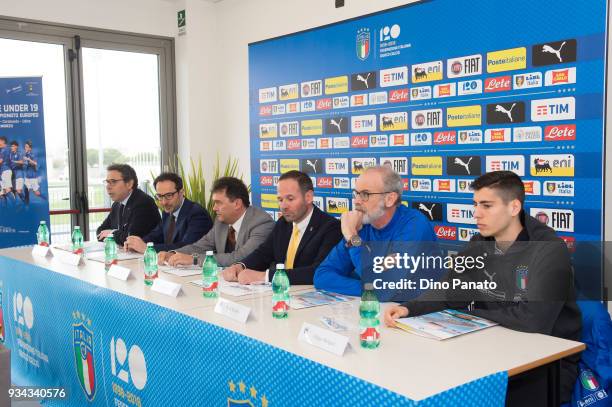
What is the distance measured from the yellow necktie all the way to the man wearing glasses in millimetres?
428

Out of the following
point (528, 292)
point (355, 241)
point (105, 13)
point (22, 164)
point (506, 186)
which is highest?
point (105, 13)

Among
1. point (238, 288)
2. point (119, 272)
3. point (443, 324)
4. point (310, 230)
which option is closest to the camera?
point (443, 324)

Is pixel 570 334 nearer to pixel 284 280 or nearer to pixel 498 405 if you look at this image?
pixel 498 405

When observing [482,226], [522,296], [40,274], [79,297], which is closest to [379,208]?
[482,226]

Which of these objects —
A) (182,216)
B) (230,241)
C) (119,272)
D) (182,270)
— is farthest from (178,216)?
(119,272)

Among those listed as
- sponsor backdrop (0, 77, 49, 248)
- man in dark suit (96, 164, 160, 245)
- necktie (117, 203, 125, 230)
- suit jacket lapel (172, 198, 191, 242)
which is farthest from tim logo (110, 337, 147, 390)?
sponsor backdrop (0, 77, 49, 248)

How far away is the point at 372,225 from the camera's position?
9.28 feet

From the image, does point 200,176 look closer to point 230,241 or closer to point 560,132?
point 230,241

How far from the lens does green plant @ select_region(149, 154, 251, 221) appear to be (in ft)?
18.8

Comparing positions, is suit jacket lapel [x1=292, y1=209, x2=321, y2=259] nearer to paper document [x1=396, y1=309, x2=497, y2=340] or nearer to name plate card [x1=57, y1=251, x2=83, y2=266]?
paper document [x1=396, y1=309, x2=497, y2=340]

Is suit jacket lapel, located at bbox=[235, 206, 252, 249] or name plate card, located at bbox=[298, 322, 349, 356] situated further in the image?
suit jacket lapel, located at bbox=[235, 206, 252, 249]

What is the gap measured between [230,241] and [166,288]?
1.23 meters

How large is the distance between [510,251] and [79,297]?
2.06 m

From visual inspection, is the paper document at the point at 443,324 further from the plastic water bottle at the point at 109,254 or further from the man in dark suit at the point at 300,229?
the plastic water bottle at the point at 109,254
